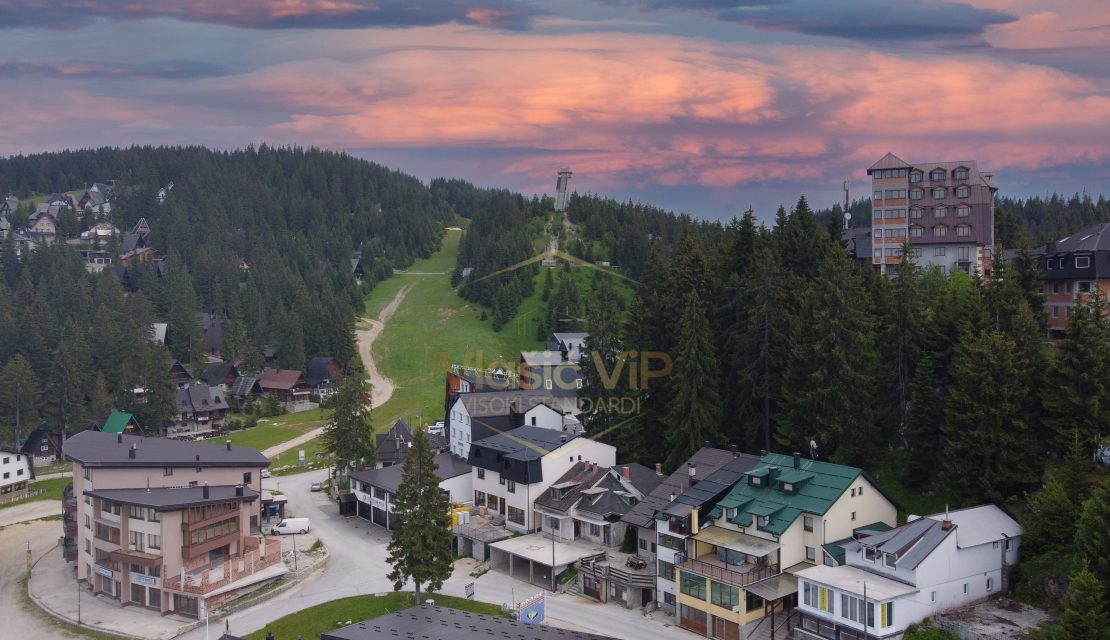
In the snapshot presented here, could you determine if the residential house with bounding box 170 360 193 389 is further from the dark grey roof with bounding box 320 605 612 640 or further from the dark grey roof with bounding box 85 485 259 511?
the dark grey roof with bounding box 320 605 612 640

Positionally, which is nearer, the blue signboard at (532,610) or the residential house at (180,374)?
the blue signboard at (532,610)

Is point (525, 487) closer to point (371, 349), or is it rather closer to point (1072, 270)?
point (1072, 270)

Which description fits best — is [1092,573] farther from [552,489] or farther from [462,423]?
[462,423]

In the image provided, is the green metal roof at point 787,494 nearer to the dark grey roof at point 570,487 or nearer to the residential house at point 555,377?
the dark grey roof at point 570,487

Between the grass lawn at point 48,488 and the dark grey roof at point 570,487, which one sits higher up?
the dark grey roof at point 570,487

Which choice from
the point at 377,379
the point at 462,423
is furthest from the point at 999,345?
the point at 377,379

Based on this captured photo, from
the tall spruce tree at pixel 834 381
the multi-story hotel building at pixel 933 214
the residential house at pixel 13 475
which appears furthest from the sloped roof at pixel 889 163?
the residential house at pixel 13 475

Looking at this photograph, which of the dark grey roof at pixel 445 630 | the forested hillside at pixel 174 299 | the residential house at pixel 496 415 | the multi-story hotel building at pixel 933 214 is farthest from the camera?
the forested hillside at pixel 174 299
